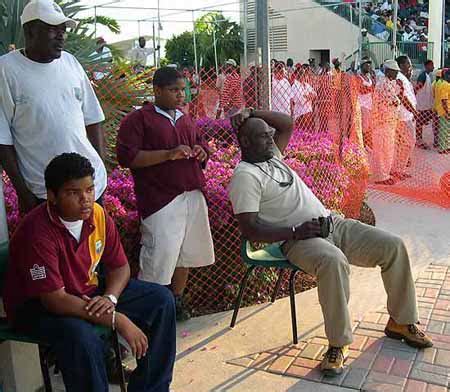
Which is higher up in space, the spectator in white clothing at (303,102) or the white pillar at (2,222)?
the spectator in white clothing at (303,102)

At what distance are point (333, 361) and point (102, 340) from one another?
1.27 m

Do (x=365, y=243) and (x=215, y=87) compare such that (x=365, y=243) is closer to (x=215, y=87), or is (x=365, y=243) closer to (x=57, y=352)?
(x=57, y=352)

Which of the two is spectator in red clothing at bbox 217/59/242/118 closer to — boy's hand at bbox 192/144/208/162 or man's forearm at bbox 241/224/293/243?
boy's hand at bbox 192/144/208/162

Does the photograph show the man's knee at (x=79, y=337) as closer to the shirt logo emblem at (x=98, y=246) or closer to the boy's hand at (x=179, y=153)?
the shirt logo emblem at (x=98, y=246)

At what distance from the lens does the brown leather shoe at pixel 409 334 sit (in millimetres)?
3414

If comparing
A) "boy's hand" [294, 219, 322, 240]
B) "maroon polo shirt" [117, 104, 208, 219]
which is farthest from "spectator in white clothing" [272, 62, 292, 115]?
"boy's hand" [294, 219, 322, 240]

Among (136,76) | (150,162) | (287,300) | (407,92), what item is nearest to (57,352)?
(150,162)

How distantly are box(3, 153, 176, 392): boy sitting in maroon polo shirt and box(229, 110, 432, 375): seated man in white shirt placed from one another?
909 millimetres

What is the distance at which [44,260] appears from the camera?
7.97ft

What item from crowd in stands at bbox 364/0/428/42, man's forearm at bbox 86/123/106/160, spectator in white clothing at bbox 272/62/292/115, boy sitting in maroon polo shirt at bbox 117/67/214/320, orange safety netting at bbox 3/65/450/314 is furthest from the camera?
crowd in stands at bbox 364/0/428/42

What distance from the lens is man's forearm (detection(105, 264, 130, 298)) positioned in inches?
106

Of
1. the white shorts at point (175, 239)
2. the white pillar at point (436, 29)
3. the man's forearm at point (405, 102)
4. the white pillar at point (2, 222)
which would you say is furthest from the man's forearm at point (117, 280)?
the white pillar at point (436, 29)

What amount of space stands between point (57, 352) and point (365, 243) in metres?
1.91

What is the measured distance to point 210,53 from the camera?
35.1 meters
